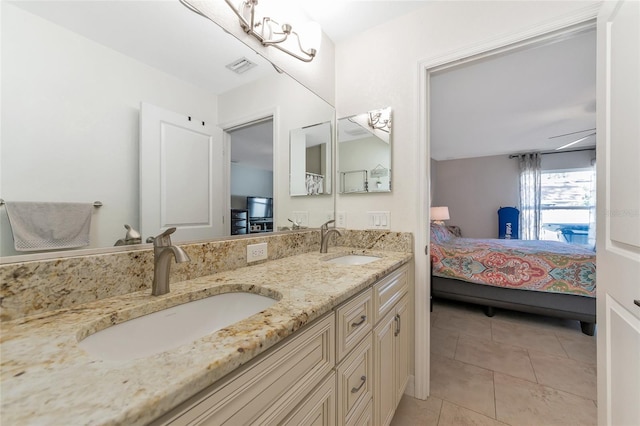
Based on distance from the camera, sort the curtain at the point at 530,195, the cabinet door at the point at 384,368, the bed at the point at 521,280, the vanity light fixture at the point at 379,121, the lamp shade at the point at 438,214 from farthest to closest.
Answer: the curtain at the point at 530,195 → the lamp shade at the point at 438,214 → the bed at the point at 521,280 → the vanity light fixture at the point at 379,121 → the cabinet door at the point at 384,368

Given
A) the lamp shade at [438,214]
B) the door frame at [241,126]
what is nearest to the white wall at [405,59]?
the door frame at [241,126]

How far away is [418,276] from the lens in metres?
1.56

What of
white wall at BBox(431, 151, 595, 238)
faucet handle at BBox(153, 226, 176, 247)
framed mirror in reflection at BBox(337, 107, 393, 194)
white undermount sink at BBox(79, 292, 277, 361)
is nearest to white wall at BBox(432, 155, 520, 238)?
white wall at BBox(431, 151, 595, 238)

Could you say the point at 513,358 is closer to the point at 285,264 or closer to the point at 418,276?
the point at 418,276

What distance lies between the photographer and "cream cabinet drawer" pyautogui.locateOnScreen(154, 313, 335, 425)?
16.4 inches

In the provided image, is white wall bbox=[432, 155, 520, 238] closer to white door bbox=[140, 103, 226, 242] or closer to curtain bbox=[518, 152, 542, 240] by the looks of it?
curtain bbox=[518, 152, 542, 240]

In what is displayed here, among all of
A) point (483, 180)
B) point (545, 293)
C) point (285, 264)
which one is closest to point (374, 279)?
point (285, 264)

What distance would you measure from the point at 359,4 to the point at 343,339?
1855 mm

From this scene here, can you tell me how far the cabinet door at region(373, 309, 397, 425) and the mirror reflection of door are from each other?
0.75m

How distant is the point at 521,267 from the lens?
260cm

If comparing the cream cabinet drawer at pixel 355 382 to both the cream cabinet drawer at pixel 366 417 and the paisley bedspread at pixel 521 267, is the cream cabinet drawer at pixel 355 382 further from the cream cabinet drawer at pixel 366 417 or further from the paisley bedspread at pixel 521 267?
the paisley bedspread at pixel 521 267

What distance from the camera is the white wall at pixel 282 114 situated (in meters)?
1.19

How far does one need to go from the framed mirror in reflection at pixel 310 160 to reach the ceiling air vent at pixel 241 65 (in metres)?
0.44

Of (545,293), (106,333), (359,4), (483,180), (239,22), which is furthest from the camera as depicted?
(483,180)
